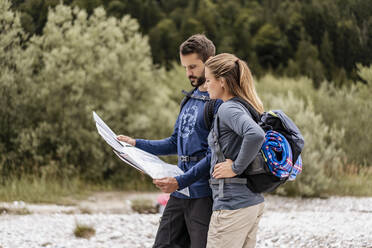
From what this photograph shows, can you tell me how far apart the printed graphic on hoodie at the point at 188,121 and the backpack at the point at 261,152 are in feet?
1.20

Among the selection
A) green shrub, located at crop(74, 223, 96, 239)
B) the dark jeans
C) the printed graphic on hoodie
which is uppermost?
the printed graphic on hoodie

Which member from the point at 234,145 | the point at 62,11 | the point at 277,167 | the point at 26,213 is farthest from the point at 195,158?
the point at 62,11

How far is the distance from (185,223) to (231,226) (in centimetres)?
51

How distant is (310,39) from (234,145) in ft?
64.8

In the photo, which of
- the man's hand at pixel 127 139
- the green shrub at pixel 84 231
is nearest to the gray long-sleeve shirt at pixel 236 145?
the man's hand at pixel 127 139

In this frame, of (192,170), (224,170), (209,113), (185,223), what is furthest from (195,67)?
(185,223)

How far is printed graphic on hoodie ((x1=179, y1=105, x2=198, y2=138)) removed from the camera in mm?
2695

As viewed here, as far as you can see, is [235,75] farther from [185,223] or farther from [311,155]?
[311,155]

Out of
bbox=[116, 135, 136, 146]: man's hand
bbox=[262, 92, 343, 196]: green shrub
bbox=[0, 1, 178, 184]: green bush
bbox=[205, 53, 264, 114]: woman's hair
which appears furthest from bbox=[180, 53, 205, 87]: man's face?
bbox=[0, 1, 178, 184]: green bush

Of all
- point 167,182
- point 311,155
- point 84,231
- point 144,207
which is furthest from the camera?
point 311,155

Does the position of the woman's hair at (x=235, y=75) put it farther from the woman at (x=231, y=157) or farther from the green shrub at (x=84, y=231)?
the green shrub at (x=84, y=231)

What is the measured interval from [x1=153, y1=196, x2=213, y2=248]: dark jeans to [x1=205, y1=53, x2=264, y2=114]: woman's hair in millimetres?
606

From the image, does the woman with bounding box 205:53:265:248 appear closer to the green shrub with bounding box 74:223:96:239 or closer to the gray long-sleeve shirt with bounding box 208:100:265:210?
the gray long-sleeve shirt with bounding box 208:100:265:210

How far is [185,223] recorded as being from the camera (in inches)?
109
